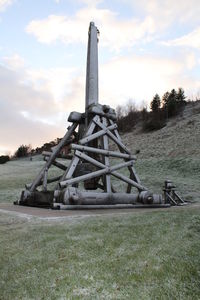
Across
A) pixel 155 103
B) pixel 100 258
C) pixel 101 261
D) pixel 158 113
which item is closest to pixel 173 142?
pixel 158 113

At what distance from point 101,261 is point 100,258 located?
114 millimetres

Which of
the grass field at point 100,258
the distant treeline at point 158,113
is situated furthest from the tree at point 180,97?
the grass field at point 100,258

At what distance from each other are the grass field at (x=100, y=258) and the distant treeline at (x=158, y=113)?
4639 cm

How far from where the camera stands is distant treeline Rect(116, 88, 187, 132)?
5278 cm

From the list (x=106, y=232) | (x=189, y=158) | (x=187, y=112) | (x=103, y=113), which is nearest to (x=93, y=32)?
(x=103, y=113)

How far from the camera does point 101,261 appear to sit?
12.6 feet

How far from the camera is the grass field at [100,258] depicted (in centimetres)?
306

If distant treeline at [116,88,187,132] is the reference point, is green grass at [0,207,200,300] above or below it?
below

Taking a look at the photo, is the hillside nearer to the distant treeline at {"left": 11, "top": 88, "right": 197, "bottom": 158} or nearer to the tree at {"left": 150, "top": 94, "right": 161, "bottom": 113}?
the distant treeline at {"left": 11, "top": 88, "right": 197, "bottom": 158}

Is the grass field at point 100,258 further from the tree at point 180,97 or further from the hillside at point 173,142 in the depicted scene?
the tree at point 180,97

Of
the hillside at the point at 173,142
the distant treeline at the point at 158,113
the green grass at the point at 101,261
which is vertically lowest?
the green grass at the point at 101,261

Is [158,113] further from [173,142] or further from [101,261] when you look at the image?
[101,261]

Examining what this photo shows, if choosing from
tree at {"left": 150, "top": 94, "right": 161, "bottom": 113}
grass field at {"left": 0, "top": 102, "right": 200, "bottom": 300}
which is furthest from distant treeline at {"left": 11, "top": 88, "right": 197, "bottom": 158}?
grass field at {"left": 0, "top": 102, "right": 200, "bottom": 300}

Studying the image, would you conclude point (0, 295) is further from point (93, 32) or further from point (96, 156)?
point (93, 32)
